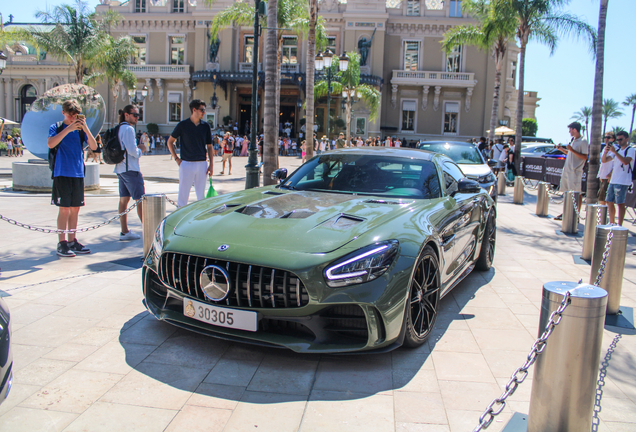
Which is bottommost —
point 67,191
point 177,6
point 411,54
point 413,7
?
point 67,191

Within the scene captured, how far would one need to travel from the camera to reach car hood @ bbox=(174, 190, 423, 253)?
321 cm

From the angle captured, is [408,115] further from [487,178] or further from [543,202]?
[487,178]

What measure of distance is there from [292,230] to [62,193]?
373 cm

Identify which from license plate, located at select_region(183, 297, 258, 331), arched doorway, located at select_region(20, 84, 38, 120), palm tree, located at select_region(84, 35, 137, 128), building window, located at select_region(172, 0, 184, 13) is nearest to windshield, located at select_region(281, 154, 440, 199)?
license plate, located at select_region(183, 297, 258, 331)

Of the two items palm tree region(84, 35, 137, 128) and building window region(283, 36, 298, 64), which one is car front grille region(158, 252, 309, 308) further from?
building window region(283, 36, 298, 64)

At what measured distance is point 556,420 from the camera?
2.23 m

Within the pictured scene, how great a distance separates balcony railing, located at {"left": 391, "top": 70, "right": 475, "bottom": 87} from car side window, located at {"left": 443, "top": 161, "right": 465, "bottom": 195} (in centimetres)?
3748

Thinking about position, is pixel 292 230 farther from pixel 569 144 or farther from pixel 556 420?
pixel 569 144

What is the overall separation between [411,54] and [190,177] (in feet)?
126

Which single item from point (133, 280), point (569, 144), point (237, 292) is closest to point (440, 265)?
point (237, 292)

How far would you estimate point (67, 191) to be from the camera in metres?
5.83

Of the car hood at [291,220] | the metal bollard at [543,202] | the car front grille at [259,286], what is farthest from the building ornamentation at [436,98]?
the car front grille at [259,286]

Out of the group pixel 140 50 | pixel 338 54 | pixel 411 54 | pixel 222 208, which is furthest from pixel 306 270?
pixel 140 50

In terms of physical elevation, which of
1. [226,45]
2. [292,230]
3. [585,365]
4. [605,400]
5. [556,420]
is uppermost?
[226,45]
